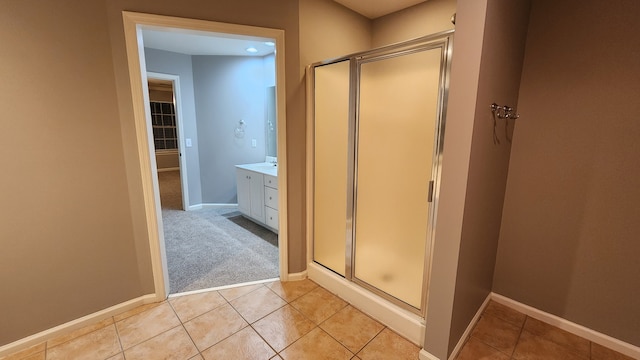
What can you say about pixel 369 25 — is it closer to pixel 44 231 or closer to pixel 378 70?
pixel 378 70

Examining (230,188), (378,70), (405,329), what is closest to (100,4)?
(378,70)

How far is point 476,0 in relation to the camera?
1256 millimetres

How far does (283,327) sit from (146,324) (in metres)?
1.01

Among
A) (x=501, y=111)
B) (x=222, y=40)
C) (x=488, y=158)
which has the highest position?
(x=222, y=40)

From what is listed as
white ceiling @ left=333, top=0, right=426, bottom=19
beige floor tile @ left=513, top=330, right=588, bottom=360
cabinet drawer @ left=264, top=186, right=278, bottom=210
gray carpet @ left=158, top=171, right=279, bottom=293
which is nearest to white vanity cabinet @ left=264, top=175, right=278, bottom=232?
cabinet drawer @ left=264, top=186, right=278, bottom=210

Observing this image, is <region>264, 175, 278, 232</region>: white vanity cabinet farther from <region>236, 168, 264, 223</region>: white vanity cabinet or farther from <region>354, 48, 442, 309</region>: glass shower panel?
<region>354, 48, 442, 309</region>: glass shower panel

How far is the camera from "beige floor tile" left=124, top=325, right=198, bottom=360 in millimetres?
1727

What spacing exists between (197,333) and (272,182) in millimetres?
1892

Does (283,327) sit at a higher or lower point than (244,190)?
lower

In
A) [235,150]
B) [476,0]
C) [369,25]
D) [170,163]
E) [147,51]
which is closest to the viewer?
[476,0]

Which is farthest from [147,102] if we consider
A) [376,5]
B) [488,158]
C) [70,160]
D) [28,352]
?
[488,158]

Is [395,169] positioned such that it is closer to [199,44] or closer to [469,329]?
[469,329]

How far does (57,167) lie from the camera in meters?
1.74

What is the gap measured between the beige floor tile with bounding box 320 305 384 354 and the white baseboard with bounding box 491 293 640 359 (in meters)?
1.12
